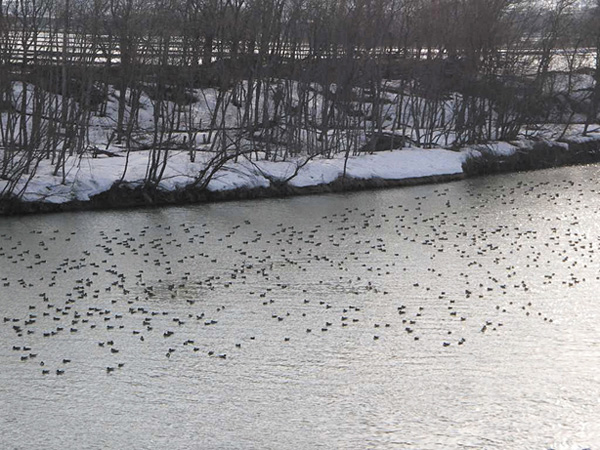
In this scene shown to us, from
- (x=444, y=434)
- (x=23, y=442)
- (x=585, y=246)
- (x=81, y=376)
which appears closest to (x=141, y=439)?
(x=23, y=442)

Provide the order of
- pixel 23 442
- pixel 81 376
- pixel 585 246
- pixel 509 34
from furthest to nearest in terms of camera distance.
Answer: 1. pixel 509 34
2. pixel 585 246
3. pixel 81 376
4. pixel 23 442

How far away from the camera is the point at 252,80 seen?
41.4 m

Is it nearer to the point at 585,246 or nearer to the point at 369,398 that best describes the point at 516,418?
the point at 369,398

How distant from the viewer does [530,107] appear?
47.9m

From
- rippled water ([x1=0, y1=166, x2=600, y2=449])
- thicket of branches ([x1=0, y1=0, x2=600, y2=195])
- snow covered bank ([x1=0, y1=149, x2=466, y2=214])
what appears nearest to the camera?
rippled water ([x1=0, y1=166, x2=600, y2=449])

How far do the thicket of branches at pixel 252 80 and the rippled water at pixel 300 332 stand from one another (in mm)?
6768

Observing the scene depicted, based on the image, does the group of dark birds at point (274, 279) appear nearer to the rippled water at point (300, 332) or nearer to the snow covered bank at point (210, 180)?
the rippled water at point (300, 332)

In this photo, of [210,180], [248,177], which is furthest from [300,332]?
[248,177]

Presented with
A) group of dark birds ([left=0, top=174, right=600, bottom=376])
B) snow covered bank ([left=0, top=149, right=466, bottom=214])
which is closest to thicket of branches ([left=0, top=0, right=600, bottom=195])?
snow covered bank ([left=0, top=149, right=466, bottom=214])

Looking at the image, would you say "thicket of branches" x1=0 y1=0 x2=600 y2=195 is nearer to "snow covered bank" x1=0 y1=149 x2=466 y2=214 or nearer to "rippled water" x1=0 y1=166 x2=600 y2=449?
"snow covered bank" x1=0 y1=149 x2=466 y2=214

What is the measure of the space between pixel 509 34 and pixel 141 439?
40.8 metres

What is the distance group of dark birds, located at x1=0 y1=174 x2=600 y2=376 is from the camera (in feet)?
57.5

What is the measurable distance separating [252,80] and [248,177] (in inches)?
295

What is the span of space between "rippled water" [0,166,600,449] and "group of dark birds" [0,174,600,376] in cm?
6
